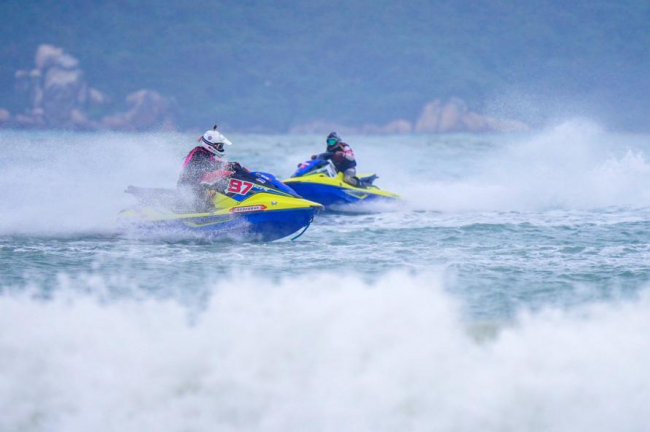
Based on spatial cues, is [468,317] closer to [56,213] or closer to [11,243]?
[11,243]

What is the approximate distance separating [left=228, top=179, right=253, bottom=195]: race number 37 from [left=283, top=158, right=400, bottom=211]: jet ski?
3689 mm

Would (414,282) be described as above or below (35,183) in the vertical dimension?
below

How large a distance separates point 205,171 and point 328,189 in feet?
14.4

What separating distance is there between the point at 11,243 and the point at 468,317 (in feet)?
21.4

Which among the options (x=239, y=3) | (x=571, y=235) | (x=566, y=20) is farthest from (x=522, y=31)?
(x=571, y=235)

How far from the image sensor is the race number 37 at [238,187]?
38.2ft

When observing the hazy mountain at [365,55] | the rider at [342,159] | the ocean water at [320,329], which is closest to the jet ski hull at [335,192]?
the rider at [342,159]

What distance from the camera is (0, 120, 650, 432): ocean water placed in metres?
6.10

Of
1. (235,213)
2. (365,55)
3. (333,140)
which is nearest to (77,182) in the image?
(235,213)

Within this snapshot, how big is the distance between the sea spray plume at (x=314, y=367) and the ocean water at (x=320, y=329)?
0.02 m

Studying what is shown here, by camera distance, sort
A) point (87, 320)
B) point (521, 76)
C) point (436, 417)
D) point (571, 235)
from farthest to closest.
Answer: point (521, 76) → point (571, 235) → point (87, 320) → point (436, 417)

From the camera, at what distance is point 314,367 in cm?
667

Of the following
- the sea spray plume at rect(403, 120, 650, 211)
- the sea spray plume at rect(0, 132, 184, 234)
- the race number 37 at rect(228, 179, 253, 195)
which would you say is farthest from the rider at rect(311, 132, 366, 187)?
the race number 37 at rect(228, 179, 253, 195)

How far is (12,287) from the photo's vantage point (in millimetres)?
8578
